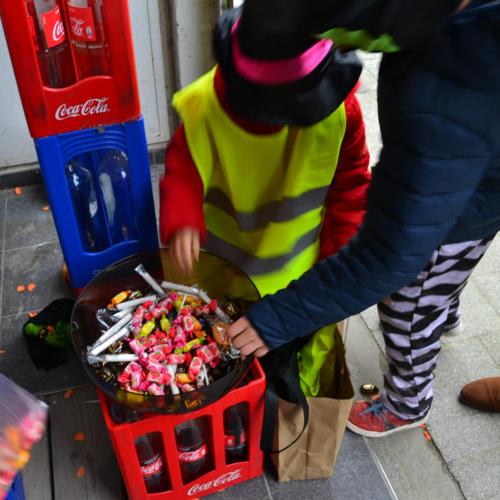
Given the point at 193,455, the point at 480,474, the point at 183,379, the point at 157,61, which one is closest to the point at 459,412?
the point at 480,474

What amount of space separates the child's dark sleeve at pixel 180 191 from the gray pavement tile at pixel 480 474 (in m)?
0.92

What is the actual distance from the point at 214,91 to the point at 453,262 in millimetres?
563

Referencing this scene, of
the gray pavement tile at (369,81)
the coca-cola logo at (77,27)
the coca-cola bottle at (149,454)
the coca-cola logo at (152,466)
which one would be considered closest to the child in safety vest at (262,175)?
the coca-cola logo at (77,27)

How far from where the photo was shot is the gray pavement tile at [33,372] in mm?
1505

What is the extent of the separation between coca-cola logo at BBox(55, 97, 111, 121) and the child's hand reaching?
288mm

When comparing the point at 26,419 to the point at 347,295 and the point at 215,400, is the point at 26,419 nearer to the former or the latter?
the point at 215,400

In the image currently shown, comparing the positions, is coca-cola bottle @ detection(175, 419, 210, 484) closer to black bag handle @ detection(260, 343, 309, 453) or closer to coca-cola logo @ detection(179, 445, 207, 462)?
coca-cola logo @ detection(179, 445, 207, 462)

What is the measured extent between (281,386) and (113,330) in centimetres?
37

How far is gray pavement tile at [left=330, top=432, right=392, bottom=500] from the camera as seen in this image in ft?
4.34

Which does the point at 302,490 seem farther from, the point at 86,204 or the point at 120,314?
the point at 86,204

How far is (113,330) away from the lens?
1.09 metres

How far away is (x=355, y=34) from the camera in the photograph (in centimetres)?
58

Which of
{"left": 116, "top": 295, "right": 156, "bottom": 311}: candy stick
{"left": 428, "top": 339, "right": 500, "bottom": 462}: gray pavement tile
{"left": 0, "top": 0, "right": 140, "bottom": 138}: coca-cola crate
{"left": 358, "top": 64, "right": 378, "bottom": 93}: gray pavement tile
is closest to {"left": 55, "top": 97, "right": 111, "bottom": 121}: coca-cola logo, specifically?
{"left": 0, "top": 0, "right": 140, "bottom": 138}: coca-cola crate

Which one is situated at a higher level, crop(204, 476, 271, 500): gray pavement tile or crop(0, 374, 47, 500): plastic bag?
crop(0, 374, 47, 500): plastic bag
